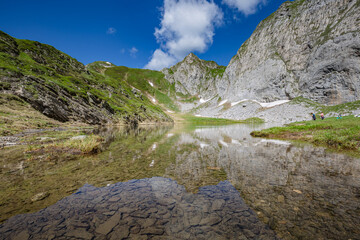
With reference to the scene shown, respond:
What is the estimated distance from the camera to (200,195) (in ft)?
22.3

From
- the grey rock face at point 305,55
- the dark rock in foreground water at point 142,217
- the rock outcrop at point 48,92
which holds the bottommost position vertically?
the dark rock in foreground water at point 142,217

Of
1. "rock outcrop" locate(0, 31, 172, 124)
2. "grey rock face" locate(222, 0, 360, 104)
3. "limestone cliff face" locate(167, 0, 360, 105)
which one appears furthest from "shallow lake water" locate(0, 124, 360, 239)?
"grey rock face" locate(222, 0, 360, 104)

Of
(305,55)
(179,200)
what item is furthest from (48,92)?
(305,55)

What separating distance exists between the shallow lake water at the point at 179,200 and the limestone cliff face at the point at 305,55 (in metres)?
93.2

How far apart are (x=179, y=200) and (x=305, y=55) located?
125143 mm

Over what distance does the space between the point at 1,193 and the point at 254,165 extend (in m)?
13.6

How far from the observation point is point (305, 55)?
93938mm

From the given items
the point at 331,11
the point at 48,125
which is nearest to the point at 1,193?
the point at 48,125

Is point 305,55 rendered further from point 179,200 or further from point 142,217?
point 142,217

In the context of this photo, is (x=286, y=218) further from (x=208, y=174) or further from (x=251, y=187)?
(x=208, y=174)

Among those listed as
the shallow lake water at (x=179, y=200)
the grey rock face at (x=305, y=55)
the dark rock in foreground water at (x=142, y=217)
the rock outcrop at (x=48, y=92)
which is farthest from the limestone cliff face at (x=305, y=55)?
the dark rock in foreground water at (x=142, y=217)

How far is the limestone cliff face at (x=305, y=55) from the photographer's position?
71.5m

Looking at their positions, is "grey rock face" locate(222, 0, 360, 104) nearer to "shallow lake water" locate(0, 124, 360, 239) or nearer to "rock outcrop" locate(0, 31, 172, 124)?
"shallow lake water" locate(0, 124, 360, 239)

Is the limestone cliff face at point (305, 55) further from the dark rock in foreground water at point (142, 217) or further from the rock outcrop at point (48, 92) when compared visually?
the dark rock in foreground water at point (142, 217)
